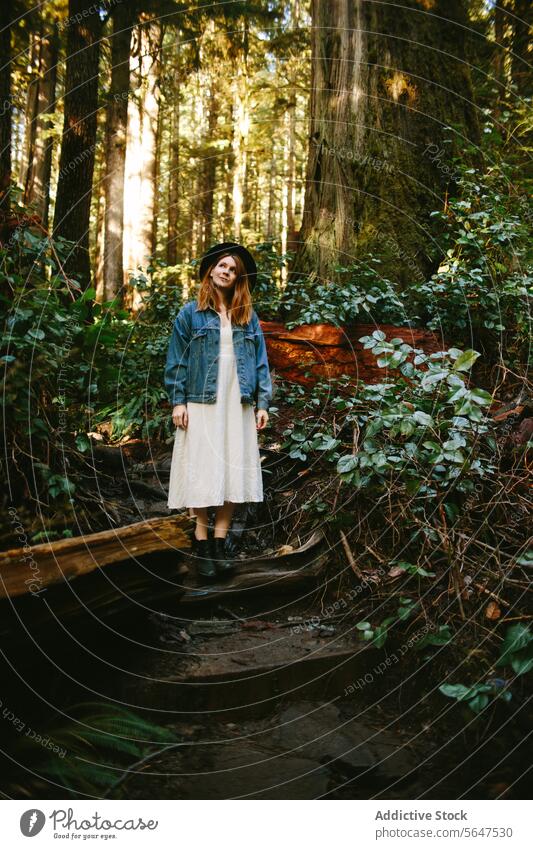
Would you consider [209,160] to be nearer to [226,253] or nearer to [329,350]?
[329,350]

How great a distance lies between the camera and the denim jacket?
381 cm

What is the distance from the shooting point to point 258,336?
407cm

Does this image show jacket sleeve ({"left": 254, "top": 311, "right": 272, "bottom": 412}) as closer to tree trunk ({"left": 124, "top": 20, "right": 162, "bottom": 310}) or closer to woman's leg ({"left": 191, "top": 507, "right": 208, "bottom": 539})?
woman's leg ({"left": 191, "top": 507, "right": 208, "bottom": 539})

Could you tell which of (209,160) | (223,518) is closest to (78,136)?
(223,518)

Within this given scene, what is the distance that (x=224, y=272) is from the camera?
12.7 feet

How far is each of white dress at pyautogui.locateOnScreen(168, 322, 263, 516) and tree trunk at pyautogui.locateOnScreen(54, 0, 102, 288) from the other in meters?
3.70

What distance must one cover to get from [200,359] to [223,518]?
3.71 feet

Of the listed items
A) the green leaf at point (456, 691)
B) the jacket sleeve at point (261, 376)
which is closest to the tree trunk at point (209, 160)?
the jacket sleeve at point (261, 376)

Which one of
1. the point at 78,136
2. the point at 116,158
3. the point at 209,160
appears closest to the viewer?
the point at 78,136

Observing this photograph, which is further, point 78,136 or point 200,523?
point 78,136

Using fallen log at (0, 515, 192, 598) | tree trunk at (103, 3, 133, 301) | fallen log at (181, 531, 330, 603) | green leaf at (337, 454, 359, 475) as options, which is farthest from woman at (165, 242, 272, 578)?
tree trunk at (103, 3, 133, 301)

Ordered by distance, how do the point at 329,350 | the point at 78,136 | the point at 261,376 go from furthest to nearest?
the point at 78,136 → the point at 329,350 → the point at 261,376

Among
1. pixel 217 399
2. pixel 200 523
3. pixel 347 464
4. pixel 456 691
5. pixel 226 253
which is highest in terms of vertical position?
pixel 226 253
